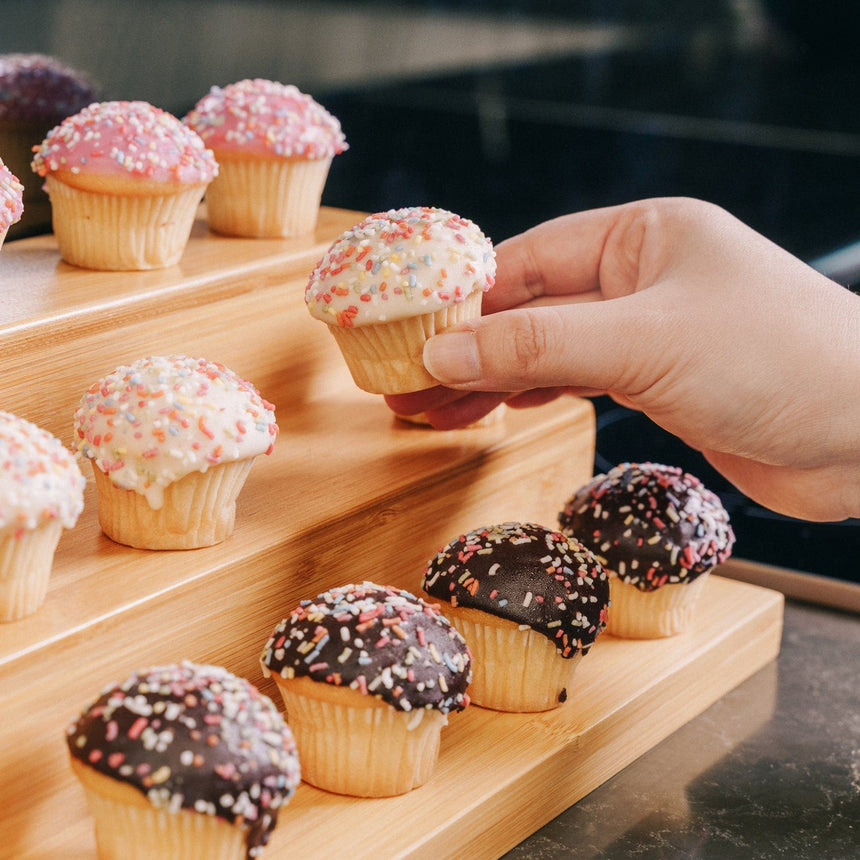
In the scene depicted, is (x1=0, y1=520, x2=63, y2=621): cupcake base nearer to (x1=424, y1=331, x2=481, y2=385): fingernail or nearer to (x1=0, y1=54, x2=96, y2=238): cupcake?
(x1=424, y1=331, x2=481, y2=385): fingernail

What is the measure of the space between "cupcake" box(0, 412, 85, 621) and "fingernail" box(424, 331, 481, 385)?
47 cm

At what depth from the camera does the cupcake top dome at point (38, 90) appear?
172cm

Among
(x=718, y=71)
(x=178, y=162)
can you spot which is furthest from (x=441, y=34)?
(x=178, y=162)

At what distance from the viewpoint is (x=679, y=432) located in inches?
59.8

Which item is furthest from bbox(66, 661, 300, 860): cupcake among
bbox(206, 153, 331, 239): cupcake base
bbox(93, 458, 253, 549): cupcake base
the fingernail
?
bbox(206, 153, 331, 239): cupcake base

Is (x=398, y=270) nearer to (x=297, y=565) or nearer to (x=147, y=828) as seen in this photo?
(x=297, y=565)

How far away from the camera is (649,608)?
5.26ft

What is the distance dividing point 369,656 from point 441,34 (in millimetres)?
2905

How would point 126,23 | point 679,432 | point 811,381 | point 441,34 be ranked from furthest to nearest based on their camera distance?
point 441,34, point 126,23, point 679,432, point 811,381

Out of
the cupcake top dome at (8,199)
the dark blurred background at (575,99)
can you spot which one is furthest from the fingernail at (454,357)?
the dark blurred background at (575,99)

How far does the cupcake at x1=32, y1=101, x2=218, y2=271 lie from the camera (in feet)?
4.99

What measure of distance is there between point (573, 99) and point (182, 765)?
3108 mm

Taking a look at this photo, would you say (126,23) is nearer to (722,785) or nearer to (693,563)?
(693,563)

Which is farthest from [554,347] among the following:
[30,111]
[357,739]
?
[30,111]
